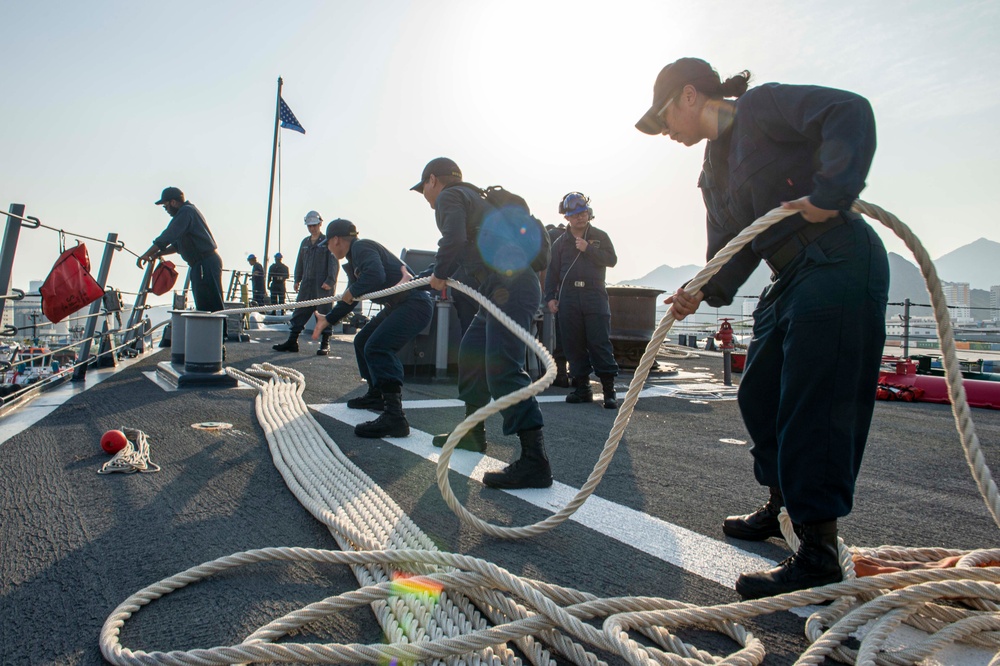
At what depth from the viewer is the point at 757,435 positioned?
193 cm

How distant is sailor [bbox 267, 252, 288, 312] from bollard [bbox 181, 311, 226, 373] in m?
8.65

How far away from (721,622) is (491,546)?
75cm

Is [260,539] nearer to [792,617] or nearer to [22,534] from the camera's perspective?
[22,534]

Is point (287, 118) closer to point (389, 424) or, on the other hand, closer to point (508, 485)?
point (389, 424)

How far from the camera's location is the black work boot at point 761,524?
6.54 ft

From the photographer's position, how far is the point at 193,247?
19.2 feet

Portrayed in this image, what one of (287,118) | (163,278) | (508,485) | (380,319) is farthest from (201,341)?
(287,118)

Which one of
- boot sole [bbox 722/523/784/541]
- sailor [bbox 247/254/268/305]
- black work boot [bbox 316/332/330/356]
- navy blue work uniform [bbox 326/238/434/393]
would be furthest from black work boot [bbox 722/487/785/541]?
sailor [bbox 247/254/268/305]

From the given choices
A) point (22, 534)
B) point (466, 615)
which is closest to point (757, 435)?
point (466, 615)

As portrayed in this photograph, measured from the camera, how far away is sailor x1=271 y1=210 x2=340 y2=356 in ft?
26.9

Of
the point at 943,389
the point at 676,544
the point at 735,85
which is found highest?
the point at 735,85

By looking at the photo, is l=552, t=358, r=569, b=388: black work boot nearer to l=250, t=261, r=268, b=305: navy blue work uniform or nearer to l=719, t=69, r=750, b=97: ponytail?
l=719, t=69, r=750, b=97: ponytail

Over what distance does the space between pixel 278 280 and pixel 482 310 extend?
12.1 m

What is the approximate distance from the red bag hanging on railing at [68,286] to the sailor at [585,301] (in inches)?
148
